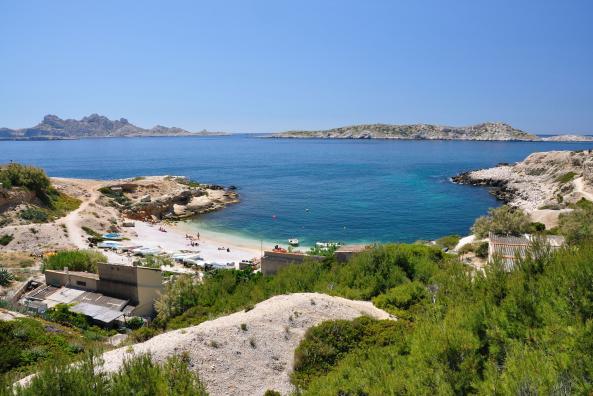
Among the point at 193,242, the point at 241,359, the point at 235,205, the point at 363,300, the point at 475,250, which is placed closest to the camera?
the point at 241,359

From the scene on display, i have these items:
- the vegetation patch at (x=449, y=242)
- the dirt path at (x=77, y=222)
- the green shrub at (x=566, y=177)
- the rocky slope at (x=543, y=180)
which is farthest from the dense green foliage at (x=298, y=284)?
the green shrub at (x=566, y=177)

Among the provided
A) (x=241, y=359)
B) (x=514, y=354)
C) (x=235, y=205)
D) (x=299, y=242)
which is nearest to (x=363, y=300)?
(x=241, y=359)

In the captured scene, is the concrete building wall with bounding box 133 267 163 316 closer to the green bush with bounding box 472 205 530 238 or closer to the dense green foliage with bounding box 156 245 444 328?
the dense green foliage with bounding box 156 245 444 328

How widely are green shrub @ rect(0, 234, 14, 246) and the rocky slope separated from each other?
54.2 meters

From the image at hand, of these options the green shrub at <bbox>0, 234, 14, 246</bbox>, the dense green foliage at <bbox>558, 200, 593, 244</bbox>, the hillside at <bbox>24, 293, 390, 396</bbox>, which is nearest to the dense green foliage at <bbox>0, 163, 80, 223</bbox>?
the green shrub at <bbox>0, 234, 14, 246</bbox>

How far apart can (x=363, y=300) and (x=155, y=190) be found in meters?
53.4

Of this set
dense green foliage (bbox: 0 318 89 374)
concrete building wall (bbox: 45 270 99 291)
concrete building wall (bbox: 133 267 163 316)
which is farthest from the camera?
concrete building wall (bbox: 45 270 99 291)

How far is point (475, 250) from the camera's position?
28734 mm

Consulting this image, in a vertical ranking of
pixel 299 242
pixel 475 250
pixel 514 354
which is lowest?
pixel 299 242

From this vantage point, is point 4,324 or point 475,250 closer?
point 4,324

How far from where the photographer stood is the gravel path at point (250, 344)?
12055 mm

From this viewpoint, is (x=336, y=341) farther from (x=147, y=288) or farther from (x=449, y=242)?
(x=449, y=242)

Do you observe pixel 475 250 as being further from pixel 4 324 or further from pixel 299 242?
pixel 4 324

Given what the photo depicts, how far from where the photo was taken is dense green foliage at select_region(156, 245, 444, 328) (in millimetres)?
19656
